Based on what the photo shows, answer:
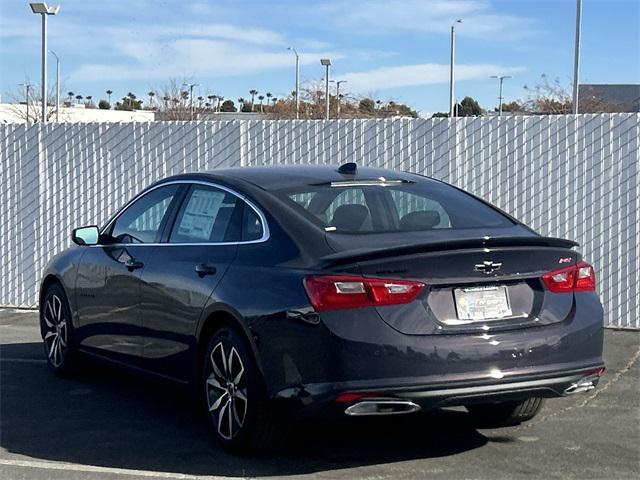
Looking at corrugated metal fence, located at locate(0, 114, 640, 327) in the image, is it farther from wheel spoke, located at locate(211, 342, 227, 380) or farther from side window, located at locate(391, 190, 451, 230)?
wheel spoke, located at locate(211, 342, 227, 380)

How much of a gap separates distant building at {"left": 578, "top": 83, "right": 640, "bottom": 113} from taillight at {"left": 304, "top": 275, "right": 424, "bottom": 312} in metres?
35.6

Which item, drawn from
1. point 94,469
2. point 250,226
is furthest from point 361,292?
point 94,469

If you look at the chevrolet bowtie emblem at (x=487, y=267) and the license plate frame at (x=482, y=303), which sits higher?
the chevrolet bowtie emblem at (x=487, y=267)

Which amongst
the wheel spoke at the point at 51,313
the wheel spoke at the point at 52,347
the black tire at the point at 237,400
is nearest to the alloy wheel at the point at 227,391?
the black tire at the point at 237,400

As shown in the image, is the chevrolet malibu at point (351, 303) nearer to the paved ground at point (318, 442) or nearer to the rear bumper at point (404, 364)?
the rear bumper at point (404, 364)

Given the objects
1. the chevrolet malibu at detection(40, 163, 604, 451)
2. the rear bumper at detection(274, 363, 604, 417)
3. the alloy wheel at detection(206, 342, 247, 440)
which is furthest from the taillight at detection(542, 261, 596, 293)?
the alloy wheel at detection(206, 342, 247, 440)

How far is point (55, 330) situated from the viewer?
7887 mm

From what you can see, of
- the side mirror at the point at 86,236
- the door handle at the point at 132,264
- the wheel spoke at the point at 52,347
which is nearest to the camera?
the door handle at the point at 132,264

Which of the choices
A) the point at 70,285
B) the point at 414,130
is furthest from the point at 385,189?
the point at 414,130

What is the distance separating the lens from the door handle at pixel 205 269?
5723mm

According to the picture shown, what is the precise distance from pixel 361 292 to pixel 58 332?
3752 mm

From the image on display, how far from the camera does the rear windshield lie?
561 centimetres

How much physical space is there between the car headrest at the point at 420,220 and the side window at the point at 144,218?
5.68ft

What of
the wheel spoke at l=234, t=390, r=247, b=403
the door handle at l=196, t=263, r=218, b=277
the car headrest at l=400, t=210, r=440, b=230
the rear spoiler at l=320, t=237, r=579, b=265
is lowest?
the wheel spoke at l=234, t=390, r=247, b=403
